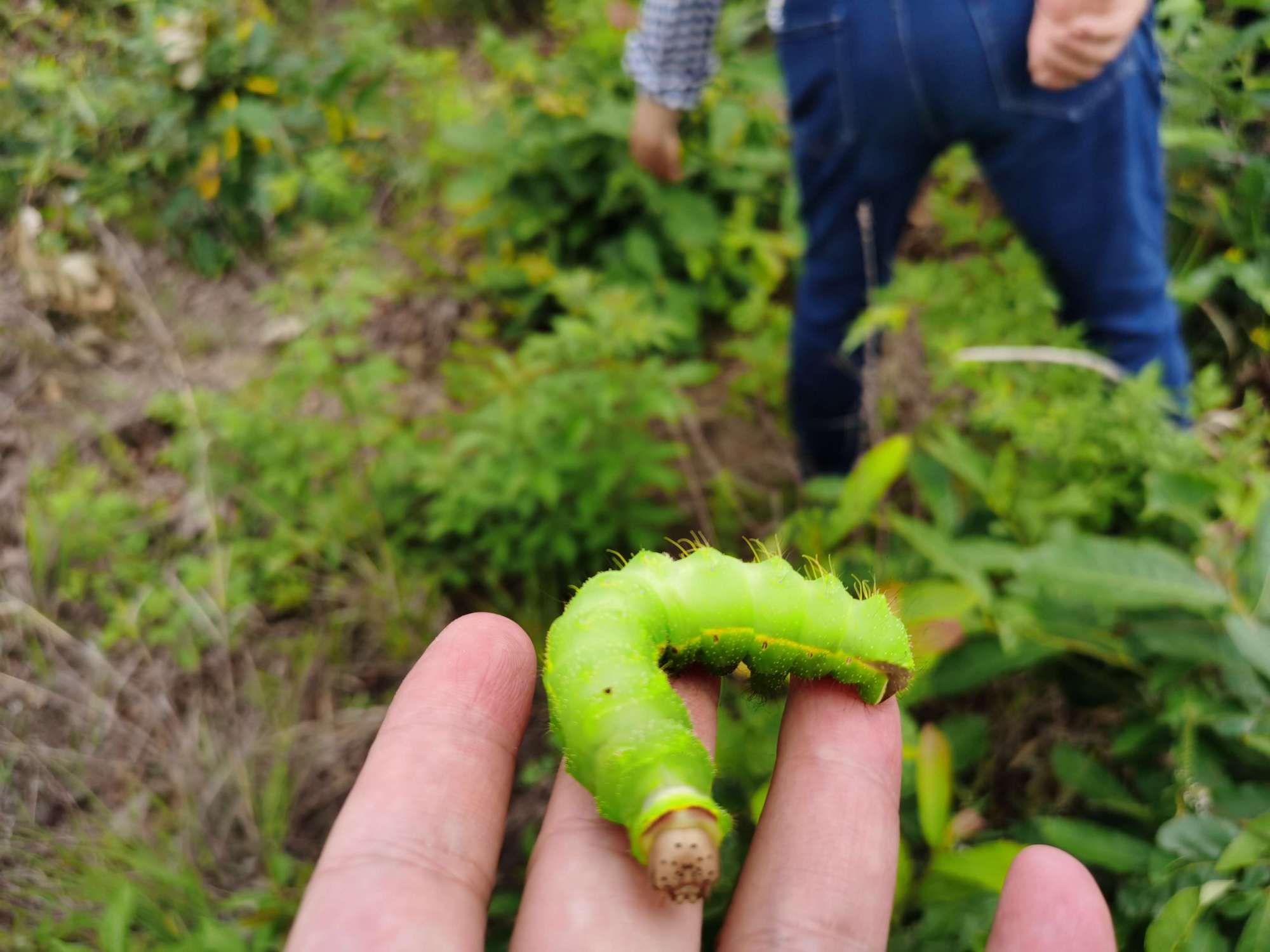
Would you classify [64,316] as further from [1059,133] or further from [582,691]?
[1059,133]

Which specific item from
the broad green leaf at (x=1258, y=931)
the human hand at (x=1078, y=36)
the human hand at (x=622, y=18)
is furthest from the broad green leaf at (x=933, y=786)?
the human hand at (x=622, y=18)

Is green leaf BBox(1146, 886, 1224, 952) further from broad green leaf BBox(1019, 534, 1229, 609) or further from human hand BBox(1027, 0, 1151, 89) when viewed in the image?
human hand BBox(1027, 0, 1151, 89)

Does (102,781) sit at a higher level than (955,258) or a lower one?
lower

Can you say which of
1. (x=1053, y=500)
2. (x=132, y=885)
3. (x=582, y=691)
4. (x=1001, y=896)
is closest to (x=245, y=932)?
(x=132, y=885)

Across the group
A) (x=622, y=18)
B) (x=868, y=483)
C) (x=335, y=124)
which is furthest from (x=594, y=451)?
(x=335, y=124)

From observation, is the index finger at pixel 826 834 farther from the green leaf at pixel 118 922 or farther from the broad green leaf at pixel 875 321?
the green leaf at pixel 118 922

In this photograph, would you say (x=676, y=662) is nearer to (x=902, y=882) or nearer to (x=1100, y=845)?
(x=902, y=882)
